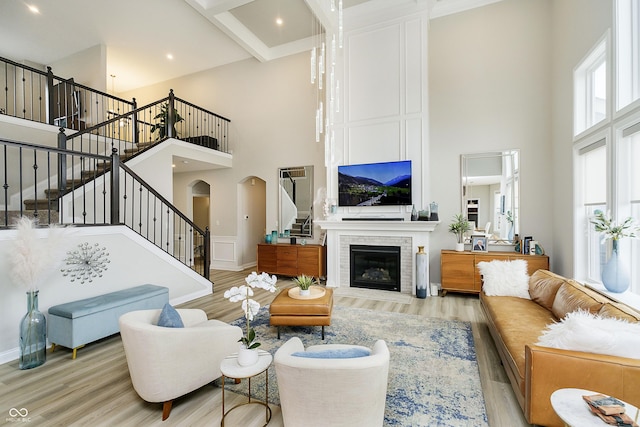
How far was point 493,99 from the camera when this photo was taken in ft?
16.8

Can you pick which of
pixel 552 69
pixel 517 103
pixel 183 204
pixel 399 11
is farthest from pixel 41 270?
pixel 552 69

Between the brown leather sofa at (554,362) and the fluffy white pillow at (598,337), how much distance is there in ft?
0.15

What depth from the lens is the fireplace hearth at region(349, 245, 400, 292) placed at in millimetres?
5473

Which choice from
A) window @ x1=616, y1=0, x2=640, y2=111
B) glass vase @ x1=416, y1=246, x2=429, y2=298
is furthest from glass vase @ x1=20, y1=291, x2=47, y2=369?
window @ x1=616, y1=0, x2=640, y2=111

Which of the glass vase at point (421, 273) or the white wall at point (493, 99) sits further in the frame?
the glass vase at point (421, 273)

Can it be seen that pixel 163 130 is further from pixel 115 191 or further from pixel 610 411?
pixel 610 411

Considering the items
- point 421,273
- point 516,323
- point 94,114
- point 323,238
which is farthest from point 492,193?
point 94,114

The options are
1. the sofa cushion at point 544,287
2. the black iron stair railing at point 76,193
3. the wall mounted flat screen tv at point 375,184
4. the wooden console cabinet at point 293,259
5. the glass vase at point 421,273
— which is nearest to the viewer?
the sofa cushion at point 544,287

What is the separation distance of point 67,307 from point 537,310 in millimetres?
4964

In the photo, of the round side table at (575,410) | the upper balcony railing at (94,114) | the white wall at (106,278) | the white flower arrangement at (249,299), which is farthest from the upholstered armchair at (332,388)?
the upper balcony railing at (94,114)

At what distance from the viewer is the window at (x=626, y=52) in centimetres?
285

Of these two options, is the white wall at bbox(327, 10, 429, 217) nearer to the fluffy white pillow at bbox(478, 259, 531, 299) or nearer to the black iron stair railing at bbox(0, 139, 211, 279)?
the fluffy white pillow at bbox(478, 259, 531, 299)

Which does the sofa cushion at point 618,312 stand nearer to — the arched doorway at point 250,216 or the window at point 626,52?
the window at point 626,52

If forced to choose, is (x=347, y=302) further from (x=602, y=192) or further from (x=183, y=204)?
(x=183, y=204)
